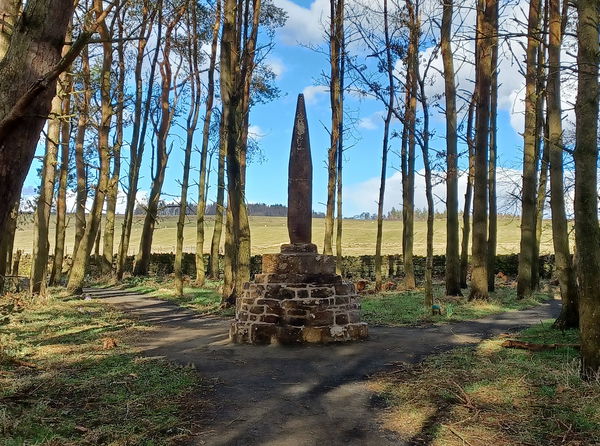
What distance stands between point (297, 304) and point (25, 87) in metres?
6.12

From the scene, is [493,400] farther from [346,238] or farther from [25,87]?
[346,238]

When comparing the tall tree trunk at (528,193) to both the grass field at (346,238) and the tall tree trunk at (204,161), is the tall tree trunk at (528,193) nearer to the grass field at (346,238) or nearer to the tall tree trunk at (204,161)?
the tall tree trunk at (204,161)

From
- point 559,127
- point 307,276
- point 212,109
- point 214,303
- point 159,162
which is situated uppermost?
point 212,109

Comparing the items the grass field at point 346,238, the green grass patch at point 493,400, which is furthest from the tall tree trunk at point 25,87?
the grass field at point 346,238

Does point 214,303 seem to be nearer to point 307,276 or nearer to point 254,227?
point 307,276

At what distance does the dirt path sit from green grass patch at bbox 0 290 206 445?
447 millimetres

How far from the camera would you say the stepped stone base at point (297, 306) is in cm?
897

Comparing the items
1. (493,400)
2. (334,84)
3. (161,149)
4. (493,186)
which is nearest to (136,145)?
(161,149)

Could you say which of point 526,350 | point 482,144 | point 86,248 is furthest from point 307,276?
point 86,248

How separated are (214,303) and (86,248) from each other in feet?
17.6

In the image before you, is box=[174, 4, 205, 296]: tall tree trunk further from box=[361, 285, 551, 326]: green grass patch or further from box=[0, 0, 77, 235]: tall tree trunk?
box=[0, 0, 77, 235]: tall tree trunk

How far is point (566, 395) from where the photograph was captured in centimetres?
507

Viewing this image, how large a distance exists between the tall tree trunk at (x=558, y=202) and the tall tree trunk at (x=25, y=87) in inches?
292

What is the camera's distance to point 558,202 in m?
9.89
